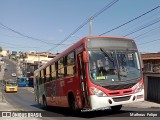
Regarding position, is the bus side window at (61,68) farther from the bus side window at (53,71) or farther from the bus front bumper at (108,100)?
the bus front bumper at (108,100)

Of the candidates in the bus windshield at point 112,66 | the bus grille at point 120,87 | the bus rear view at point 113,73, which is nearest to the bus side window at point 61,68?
the bus rear view at point 113,73

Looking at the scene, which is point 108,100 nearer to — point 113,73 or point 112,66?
point 113,73

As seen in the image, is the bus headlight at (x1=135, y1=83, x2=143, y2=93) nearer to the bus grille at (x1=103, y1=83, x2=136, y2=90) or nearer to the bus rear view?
the bus rear view

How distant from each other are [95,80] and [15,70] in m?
158

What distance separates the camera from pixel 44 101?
2305cm

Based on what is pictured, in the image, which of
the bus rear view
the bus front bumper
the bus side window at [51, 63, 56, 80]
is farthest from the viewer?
the bus side window at [51, 63, 56, 80]

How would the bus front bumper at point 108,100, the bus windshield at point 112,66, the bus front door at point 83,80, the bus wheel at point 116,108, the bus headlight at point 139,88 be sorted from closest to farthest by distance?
the bus front bumper at point 108,100 < the bus windshield at point 112,66 < the bus front door at point 83,80 < the bus headlight at point 139,88 < the bus wheel at point 116,108

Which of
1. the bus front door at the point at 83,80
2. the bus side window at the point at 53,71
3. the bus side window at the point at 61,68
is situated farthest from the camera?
the bus side window at the point at 53,71

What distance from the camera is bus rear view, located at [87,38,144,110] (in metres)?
12.9

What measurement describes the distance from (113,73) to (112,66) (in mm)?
291

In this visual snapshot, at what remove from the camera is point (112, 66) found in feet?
43.8

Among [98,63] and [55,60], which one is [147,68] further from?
[98,63]

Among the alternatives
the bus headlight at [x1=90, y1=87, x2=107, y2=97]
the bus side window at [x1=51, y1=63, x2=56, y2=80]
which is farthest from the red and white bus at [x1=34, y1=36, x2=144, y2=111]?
the bus side window at [x1=51, y1=63, x2=56, y2=80]

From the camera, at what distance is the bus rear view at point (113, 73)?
12883 millimetres
